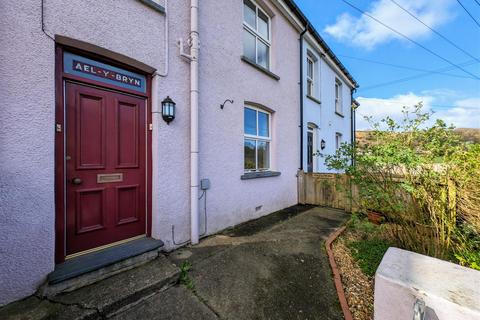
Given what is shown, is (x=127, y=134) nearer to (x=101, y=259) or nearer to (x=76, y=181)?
(x=76, y=181)

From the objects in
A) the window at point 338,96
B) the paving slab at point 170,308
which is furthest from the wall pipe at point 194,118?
the window at point 338,96

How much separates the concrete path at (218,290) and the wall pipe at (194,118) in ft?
1.89

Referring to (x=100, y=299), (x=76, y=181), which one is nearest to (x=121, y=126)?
(x=76, y=181)

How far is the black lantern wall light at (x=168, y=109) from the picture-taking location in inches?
128

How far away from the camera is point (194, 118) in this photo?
11.8ft

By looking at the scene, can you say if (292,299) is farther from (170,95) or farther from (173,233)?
(170,95)

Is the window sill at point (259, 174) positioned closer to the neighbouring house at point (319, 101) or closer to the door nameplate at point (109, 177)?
the neighbouring house at point (319, 101)

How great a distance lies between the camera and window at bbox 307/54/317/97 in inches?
327

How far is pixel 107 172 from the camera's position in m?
2.89

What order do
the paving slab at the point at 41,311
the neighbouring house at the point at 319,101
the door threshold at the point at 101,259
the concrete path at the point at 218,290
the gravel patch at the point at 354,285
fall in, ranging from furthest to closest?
1. the neighbouring house at the point at 319,101
2. the gravel patch at the point at 354,285
3. the door threshold at the point at 101,259
4. the concrete path at the point at 218,290
5. the paving slab at the point at 41,311

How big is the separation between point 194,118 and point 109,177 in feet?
5.02

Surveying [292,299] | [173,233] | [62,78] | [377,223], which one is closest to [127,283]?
[173,233]

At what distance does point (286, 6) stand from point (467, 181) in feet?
19.5

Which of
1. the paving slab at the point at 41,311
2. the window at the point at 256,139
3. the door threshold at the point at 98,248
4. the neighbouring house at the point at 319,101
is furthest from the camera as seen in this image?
the neighbouring house at the point at 319,101
